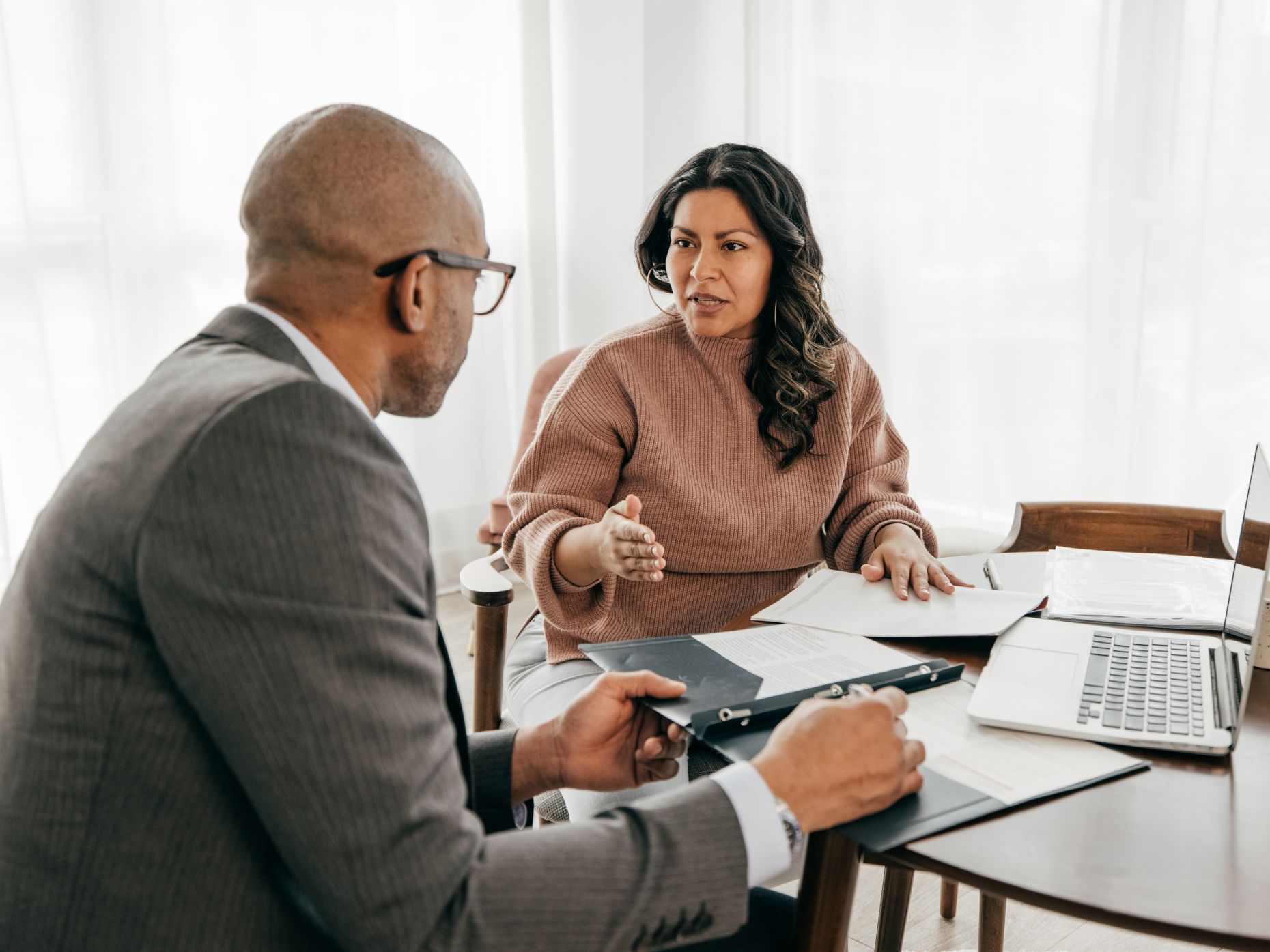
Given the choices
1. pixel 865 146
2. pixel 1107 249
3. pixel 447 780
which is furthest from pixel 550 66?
pixel 447 780

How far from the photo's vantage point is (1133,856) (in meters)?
0.74

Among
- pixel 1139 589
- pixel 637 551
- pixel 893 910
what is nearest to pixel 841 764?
pixel 637 551

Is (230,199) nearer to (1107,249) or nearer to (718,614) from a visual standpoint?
(718,614)

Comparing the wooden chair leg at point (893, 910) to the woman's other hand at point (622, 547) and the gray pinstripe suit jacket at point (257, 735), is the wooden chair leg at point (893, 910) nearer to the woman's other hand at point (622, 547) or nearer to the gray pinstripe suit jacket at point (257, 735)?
the woman's other hand at point (622, 547)

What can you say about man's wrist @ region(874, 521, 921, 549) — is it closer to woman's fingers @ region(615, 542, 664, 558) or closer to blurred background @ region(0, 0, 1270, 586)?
woman's fingers @ region(615, 542, 664, 558)

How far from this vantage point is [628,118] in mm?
3629

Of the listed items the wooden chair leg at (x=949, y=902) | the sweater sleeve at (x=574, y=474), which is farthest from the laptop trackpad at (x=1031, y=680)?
the wooden chair leg at (x=949, y=902)

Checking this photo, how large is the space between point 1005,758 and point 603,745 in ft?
1.32

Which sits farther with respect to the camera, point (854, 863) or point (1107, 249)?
point (1107, 249)

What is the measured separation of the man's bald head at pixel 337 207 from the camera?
84 cm

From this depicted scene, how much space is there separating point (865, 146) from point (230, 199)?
2.05 metres

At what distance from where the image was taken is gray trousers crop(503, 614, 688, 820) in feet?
4.31

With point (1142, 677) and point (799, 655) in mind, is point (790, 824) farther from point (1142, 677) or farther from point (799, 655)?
point (1142, 677)

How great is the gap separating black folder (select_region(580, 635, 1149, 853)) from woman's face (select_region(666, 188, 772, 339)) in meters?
0.68
